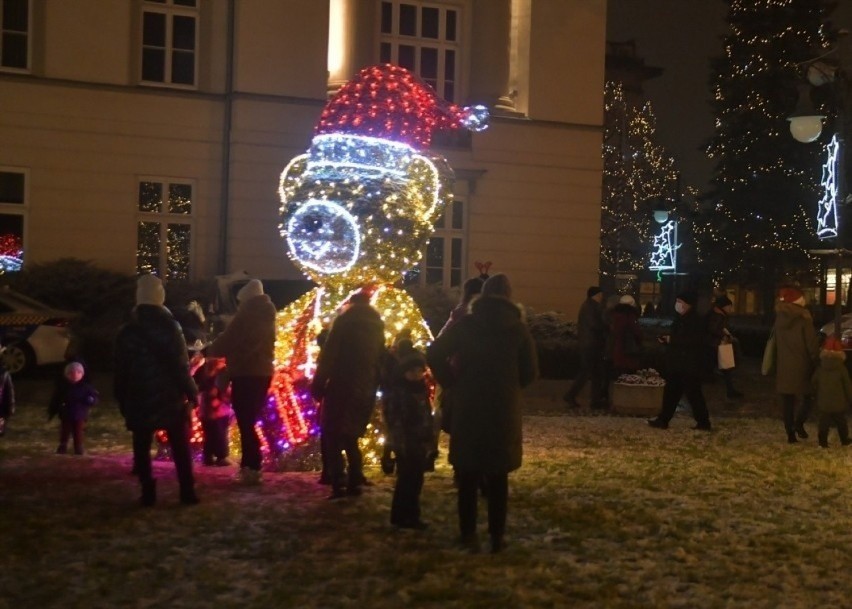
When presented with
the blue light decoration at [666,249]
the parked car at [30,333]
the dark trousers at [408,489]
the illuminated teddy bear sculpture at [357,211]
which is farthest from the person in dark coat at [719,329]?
the blue light decoration at [666,249]

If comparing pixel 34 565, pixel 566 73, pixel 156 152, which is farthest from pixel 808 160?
pixel 34 565

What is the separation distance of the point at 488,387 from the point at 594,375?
30.0 feet

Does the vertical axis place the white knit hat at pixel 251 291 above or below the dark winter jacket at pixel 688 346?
above

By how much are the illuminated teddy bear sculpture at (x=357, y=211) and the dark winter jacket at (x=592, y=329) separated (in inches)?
228

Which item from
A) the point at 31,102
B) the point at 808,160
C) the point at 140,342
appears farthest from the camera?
the point at 808,160

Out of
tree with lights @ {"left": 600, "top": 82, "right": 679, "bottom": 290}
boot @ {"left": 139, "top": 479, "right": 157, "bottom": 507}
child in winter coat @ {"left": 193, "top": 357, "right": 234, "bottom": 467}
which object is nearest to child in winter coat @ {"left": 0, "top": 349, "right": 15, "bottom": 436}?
child in winter coat @ {"left": 193, "top": 357, "right": 234, "bottom": 467}

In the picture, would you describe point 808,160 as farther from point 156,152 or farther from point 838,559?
point 838,559

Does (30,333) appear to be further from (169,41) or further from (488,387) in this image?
(488,387)

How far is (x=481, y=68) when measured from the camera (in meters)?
25.1

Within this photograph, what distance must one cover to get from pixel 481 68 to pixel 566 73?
204 centimetres

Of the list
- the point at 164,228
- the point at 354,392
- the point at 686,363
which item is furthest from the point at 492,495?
the point at 164,228

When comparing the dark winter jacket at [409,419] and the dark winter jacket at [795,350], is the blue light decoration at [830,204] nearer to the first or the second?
the dark winter jacket at [795,350]

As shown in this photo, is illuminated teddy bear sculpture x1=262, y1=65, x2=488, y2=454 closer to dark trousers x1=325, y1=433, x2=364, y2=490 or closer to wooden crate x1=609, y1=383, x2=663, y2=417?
dark trousers x1=325, y1=433, x2=364, y2=490

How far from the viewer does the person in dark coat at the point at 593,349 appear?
1589 cm
